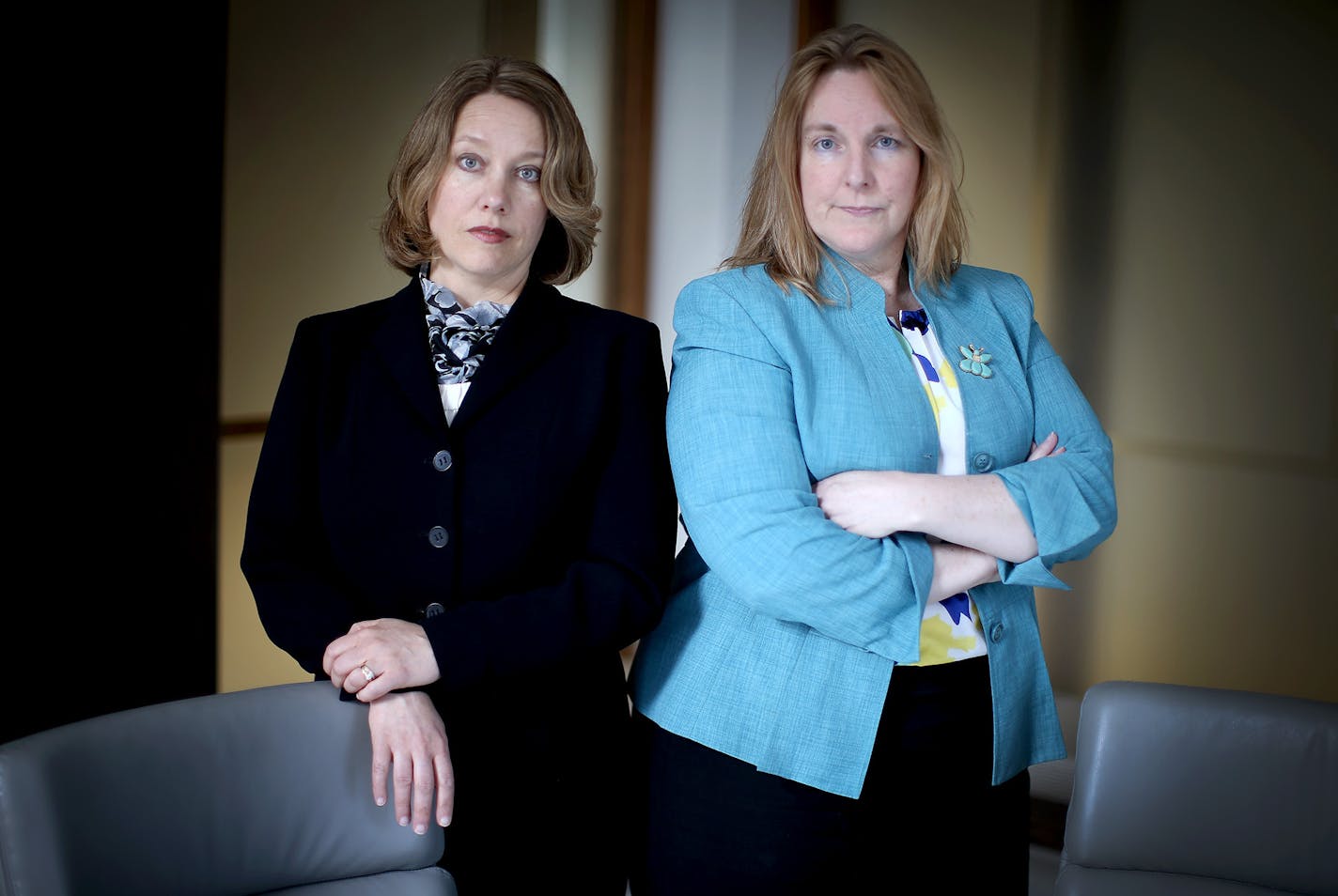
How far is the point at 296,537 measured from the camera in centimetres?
170

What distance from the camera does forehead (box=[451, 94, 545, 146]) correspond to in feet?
5.76

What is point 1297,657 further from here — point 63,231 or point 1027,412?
point 63,231

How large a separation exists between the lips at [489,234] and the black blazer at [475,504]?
117 millimetres

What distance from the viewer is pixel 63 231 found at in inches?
98.1

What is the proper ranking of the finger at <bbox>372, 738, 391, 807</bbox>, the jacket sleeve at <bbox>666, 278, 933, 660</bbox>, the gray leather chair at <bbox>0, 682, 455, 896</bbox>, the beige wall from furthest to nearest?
the beige wall
the jacket sleeve at <bbox>666, 278, 933, 660</bbox>
the finger at <bbox>372, 738, 391, 807</bbox>
the gray leather chair at <bbox>0, 682, 455, 896</bbox>

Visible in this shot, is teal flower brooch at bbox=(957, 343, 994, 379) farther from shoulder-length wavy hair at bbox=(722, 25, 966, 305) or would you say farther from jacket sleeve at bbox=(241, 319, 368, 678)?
jacket sleeve at bbox=(241, 319, 368, 678)

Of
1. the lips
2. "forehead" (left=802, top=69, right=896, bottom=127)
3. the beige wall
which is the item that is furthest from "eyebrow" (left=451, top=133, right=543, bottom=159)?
the beige wall

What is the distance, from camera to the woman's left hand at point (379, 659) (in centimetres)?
152

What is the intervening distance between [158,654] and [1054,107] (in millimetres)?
3162

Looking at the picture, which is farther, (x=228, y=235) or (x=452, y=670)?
(x=228, y=235)

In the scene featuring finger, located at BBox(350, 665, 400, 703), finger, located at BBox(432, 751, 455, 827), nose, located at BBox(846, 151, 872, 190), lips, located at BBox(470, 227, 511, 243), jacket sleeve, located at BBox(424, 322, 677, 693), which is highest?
nose, located at BBox(846, 151, 872, 190)

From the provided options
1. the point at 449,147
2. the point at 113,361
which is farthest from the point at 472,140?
the point at 113,361

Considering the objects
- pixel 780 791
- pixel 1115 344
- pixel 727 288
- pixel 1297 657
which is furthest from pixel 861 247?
pixel 1297 657

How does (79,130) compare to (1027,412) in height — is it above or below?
above
